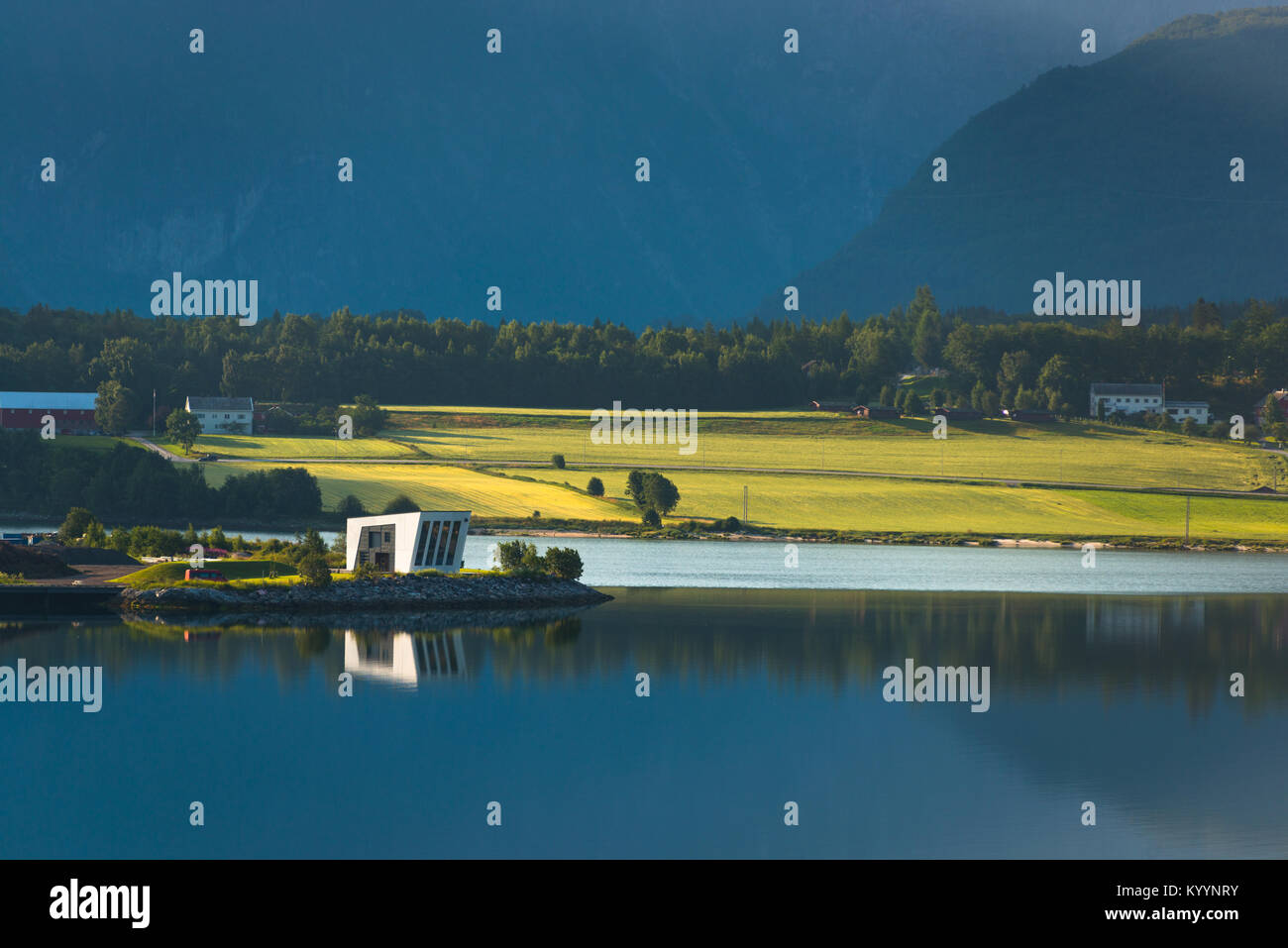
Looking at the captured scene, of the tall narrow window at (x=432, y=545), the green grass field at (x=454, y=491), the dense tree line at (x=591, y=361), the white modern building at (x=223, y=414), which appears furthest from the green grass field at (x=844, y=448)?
the tall narrow window at (x=432, y=545)

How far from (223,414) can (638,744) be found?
106222 mm

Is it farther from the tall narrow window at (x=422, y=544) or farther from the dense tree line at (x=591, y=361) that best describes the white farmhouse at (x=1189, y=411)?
the tall narrow window at (x=422, y=544)

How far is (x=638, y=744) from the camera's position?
31.7m

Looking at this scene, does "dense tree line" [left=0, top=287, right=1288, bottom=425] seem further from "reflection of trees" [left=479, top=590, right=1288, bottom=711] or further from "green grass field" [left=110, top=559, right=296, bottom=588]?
"reflection of trees" [left=479, top=590, right=1288, bottom=711]

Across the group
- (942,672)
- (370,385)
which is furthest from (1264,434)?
(942,672)

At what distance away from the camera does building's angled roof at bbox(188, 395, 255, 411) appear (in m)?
132

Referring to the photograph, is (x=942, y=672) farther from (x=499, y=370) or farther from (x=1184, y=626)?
Result: (x=499, y=370)

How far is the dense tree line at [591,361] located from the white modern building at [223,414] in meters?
11.1

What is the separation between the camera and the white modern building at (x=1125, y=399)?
150 metres

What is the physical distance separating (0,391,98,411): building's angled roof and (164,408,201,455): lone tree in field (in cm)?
1313

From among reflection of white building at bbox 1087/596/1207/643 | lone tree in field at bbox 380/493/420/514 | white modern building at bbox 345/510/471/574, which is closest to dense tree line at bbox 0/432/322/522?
lone tree in field at bbox 380/493/420/514

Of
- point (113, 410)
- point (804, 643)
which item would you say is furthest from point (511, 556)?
point (113, 410)

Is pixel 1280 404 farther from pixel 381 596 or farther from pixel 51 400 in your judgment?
pixel 381 596

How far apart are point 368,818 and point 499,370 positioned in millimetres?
139178
